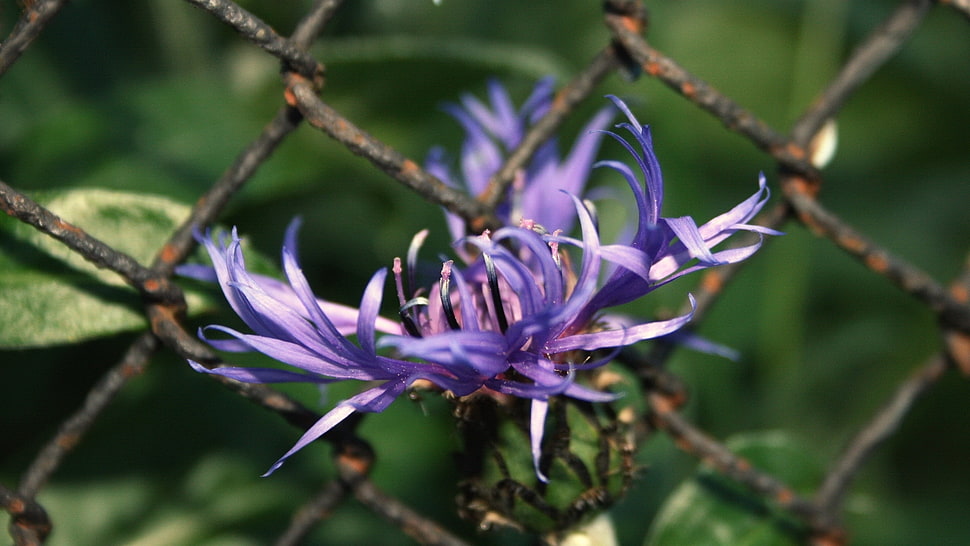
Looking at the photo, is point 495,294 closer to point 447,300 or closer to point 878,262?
point 447,300

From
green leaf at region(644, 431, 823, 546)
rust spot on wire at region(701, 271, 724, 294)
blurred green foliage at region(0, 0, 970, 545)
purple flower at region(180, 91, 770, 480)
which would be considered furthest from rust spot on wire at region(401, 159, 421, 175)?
green leaf at region(644, 431, 823, 546)

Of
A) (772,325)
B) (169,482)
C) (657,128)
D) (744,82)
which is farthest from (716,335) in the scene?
(169,482)

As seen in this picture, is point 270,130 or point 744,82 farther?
point 744,82

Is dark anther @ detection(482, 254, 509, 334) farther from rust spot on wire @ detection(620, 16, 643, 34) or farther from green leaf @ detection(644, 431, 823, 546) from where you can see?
green leaf @ detection(644, 431, 823, 546)

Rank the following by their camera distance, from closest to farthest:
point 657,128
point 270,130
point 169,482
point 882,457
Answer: point 270,130 < point 169,482 < point 657,128 < point 882,457

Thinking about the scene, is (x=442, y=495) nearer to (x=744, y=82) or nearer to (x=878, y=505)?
(x=878, y=505)

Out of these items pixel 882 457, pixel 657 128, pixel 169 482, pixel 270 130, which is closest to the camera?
pixel 270 130

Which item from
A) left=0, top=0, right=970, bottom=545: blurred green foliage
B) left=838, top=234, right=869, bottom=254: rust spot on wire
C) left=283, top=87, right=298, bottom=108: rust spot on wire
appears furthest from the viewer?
left=0, top=0, right=970, bottom=545: blurred green foliage
